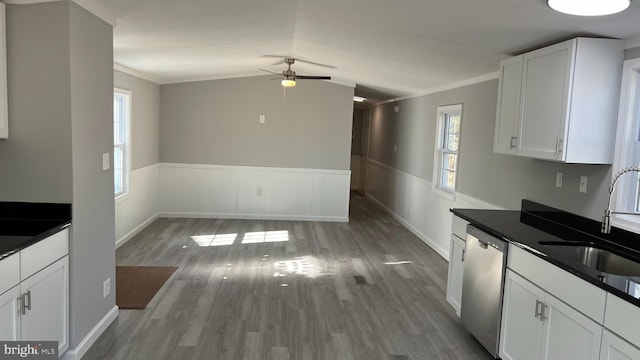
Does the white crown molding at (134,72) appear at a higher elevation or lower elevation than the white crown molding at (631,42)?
higher

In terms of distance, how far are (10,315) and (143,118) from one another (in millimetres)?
4981

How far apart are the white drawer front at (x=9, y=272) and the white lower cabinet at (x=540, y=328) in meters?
2.83

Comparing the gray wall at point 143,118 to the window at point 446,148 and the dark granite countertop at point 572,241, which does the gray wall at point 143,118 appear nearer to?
the window at point 446,148

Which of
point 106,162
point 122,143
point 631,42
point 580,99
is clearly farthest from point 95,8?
point 631,42

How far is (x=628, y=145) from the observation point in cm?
297

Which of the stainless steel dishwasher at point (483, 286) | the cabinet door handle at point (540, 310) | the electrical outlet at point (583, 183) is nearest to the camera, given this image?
the cabinet door handle at point (540, 310)

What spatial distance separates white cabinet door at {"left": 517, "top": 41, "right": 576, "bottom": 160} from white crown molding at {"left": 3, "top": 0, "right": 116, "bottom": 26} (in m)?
3.04

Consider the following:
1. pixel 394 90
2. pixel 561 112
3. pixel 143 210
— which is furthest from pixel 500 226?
pixel 143 210

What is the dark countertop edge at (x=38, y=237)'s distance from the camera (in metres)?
2.30

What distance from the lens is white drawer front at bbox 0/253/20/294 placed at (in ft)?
7.41

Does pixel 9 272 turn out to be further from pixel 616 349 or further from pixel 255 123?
pixel 255 123

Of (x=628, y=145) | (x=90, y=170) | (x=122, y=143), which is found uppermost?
(x=628, y=145)

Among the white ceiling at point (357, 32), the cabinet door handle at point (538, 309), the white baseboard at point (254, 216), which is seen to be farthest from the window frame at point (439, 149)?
the cabinet door handle at point (538, 309)

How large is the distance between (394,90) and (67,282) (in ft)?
20.2
